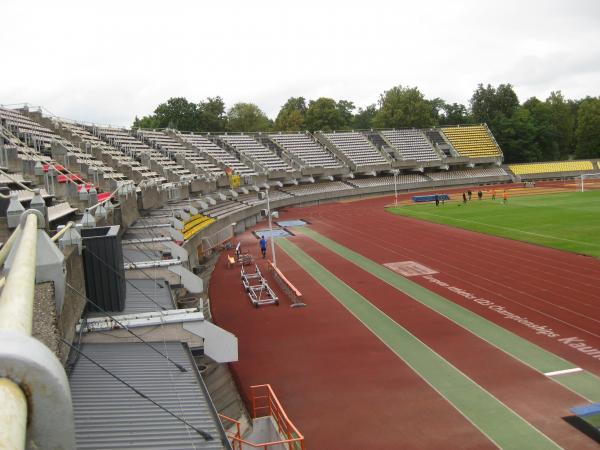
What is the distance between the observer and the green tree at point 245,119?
98250 mm

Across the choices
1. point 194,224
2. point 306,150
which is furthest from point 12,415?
point 306,150

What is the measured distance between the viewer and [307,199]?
6266 cm

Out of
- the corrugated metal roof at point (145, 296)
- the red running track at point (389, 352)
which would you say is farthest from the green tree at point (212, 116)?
the corrugated metal roof at point (145, 296)

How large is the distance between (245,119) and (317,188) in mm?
37316

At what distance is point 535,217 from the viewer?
39656 mm

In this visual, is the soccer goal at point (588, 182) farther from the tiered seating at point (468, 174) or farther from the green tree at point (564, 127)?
the green tree at point (564, 127)

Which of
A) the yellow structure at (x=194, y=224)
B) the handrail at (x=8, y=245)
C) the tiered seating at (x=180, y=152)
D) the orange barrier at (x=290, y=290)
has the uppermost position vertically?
the tiered seating at (x=180, y=152)

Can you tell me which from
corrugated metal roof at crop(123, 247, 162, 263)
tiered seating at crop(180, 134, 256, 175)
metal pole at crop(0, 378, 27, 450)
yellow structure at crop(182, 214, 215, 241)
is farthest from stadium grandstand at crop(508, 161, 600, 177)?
metal pole at crop(0, 378, 27, 450)

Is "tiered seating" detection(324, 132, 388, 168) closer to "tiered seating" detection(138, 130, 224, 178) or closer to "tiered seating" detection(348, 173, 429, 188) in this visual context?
"tiered seating" detection(348, 173, 429, 188)

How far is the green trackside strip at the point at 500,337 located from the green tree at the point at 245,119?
7606 cm

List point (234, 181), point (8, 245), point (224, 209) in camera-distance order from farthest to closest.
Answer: point (234, 181) → point (224, 209) → point (8, 245)

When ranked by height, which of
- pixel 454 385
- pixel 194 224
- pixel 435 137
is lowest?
pixel 454 385

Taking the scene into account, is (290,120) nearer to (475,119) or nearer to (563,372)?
(475,119)

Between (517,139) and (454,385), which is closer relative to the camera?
(454,385)
